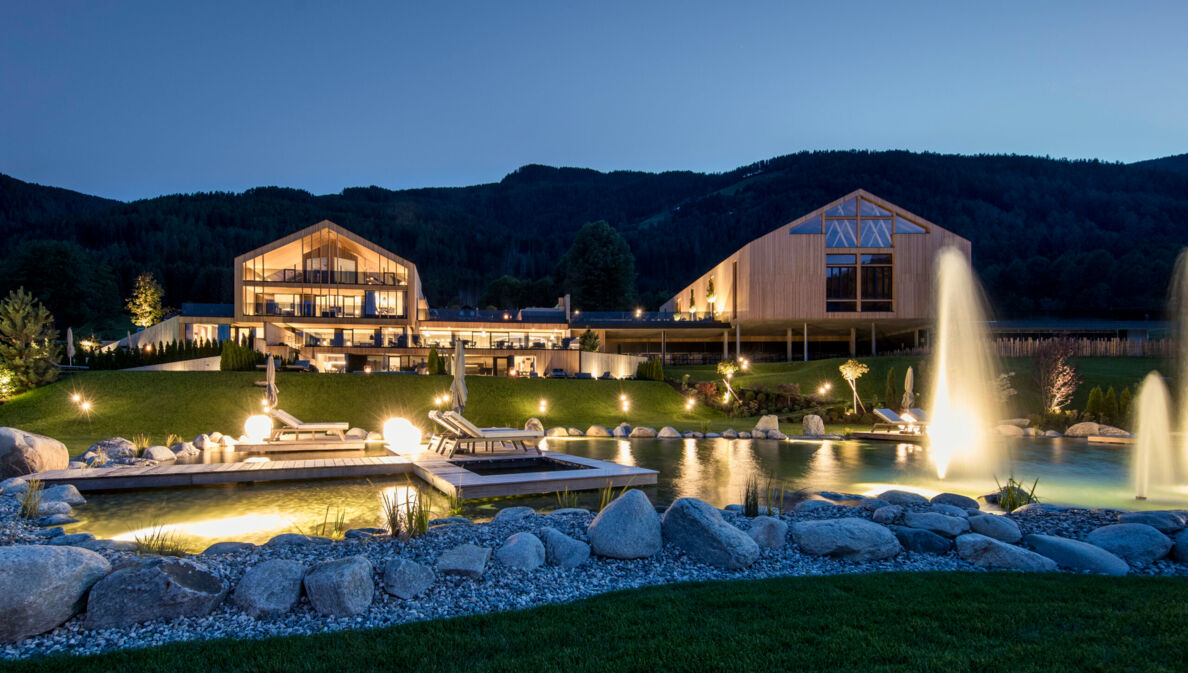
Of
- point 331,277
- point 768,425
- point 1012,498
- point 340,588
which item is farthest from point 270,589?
point 331,277

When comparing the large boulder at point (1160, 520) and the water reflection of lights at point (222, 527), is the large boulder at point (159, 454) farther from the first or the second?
the large boulder at point (1160, 520)

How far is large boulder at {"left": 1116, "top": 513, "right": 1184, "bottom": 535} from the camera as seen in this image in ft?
18.0

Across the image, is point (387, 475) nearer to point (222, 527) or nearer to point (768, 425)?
point (222, 527)

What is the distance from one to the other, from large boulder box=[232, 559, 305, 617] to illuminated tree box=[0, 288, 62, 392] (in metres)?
18.9

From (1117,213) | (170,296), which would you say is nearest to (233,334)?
(170,296)

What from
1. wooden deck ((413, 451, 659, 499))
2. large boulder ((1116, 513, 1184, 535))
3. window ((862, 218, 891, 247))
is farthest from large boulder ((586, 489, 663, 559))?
window ((862, 218, 891, 247))

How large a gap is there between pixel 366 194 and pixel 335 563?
138 m

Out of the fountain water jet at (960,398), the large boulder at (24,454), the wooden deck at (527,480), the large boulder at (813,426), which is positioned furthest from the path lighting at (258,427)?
the fountain water jet at (960,398)

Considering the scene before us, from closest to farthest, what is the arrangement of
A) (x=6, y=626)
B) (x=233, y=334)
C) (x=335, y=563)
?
1. (x=6, y=626)
2. (x=335, y=563)
3. (x=233, y=334)

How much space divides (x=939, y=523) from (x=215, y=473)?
9471 mm

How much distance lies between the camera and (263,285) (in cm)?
3491

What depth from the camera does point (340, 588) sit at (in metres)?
3.86

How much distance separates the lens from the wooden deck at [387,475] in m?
8.62

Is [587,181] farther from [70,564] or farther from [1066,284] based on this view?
[70,564]
